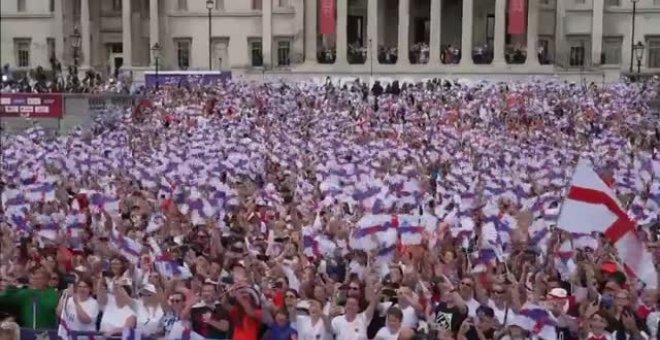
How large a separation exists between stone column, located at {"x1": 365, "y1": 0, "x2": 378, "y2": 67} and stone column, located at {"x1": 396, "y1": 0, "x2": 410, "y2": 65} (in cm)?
139

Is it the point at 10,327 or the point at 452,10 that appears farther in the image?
the point at 452,10

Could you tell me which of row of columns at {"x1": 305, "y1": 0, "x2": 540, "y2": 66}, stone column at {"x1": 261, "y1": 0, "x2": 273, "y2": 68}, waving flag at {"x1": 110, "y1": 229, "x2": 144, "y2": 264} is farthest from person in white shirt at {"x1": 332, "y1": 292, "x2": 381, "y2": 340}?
stone column at {"x1": 261, "y1": 0, "x2": 273, "y2": 68}

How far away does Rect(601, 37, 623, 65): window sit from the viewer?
7262cm

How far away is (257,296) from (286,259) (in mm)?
2599

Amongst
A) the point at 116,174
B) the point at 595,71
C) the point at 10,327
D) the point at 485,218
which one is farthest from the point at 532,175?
the point at 595,71

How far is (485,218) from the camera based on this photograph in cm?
1723

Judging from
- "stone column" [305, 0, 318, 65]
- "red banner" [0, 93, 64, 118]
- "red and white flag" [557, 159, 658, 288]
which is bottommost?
"red banner" [0, 93, 64, 118]

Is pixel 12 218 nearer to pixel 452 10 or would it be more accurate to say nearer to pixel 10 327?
pixel 10 327

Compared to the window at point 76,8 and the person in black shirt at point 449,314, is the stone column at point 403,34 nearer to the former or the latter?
the window at point 76,8

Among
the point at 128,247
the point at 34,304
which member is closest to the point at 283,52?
the point at 128,247

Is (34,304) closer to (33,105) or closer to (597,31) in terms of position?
(33,105)

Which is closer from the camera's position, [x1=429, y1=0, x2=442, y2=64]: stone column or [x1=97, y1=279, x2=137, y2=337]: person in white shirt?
[x1=97, y1=279, x2=137, y2=337]: person in white shirt

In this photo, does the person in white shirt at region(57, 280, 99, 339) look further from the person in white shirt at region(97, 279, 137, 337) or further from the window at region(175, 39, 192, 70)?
the window at region(175, 39, 192, 70)

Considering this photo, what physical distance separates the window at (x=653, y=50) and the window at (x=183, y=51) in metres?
27.7
